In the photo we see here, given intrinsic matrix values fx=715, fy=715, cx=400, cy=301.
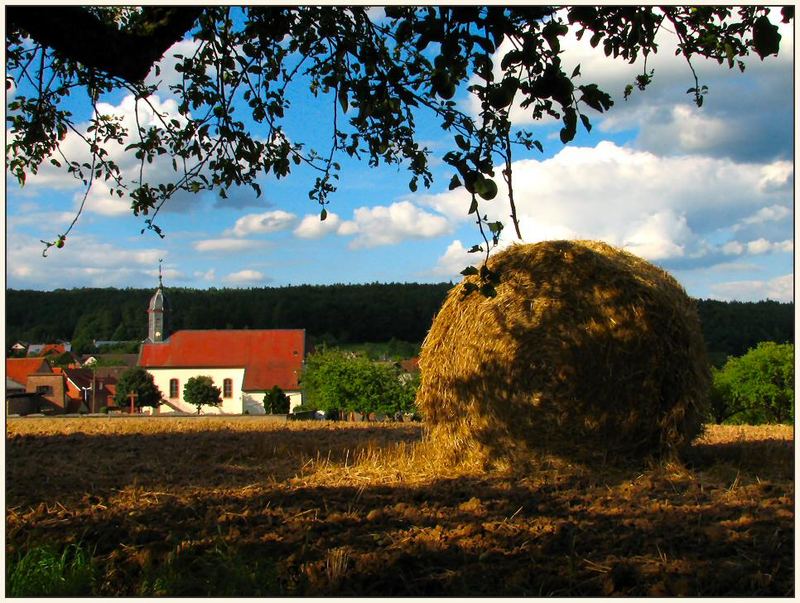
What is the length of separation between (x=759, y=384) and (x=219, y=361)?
36894 mm

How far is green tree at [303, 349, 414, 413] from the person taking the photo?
20.8 meters

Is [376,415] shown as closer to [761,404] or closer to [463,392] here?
[761,404]

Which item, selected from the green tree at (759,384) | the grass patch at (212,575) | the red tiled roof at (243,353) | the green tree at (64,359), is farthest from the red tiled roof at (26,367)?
the green tree at (759,384)

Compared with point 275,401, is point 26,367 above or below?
above

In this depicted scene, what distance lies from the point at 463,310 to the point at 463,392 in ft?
2.74

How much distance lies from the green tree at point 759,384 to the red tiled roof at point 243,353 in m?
25.5

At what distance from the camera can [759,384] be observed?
2047cm

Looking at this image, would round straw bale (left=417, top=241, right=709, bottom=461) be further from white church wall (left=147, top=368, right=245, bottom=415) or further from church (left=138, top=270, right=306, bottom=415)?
white church wall (left=147, top=368, right=245, bottom=415)

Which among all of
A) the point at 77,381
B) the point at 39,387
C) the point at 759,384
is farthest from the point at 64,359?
the point at 759,384

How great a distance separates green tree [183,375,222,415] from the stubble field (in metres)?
42.1

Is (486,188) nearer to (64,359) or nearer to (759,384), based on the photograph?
(759,384)

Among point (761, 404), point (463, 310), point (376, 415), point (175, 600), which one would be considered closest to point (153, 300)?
point (376, 415)

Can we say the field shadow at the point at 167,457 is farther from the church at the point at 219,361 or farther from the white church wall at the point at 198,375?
the white church wall at the point at 198,375

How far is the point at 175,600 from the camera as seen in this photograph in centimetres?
324
